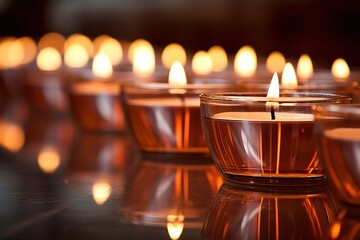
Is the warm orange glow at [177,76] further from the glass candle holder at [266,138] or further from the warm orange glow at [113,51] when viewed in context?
the warm orange glow at [113,51]

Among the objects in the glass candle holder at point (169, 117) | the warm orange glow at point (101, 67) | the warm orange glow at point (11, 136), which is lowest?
the warm orange glow at point (11, 136)

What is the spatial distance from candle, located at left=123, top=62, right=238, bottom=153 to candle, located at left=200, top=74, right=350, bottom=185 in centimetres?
19

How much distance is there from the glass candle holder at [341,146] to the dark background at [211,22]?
8.53 ft

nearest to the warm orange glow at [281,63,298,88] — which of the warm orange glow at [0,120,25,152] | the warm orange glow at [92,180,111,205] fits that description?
the warm orange glow at [92,180,111,205]

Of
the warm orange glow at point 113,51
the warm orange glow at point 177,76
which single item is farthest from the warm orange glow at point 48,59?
the warm orange glow at point 177,76

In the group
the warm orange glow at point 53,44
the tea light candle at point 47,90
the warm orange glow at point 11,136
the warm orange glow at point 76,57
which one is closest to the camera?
the warm orange glow at point 11,136

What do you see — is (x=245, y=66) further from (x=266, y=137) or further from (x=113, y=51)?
(x=113, y=51)

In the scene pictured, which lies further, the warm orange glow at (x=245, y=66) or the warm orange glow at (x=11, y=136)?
the warm orange glow at (x=245, y=66)

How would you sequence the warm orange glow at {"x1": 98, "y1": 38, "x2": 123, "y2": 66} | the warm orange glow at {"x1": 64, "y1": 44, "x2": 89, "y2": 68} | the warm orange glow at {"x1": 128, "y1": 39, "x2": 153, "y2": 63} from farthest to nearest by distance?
1. the warm orange glow at {"x1": 98, "y1": 38, "x2": 123, "y2": 66}
2. the warm orange glow at {"x1": 128, "y1": 39, "x2": 153, "y2": 63}
3. the warm orange glow at {"x1": 64, "y1": 44, "x2": 89, "y2": 68}

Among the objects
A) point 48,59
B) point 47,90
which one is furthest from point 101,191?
point 48,59

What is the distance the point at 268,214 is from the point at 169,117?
0.32 m

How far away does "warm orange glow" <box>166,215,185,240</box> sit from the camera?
0.54 m

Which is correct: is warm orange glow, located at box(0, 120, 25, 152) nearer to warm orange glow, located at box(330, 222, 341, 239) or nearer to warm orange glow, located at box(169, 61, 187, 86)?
A: warm orange glow, located at box(169, 61, 187, 86)

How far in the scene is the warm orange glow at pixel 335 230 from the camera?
54 cm
